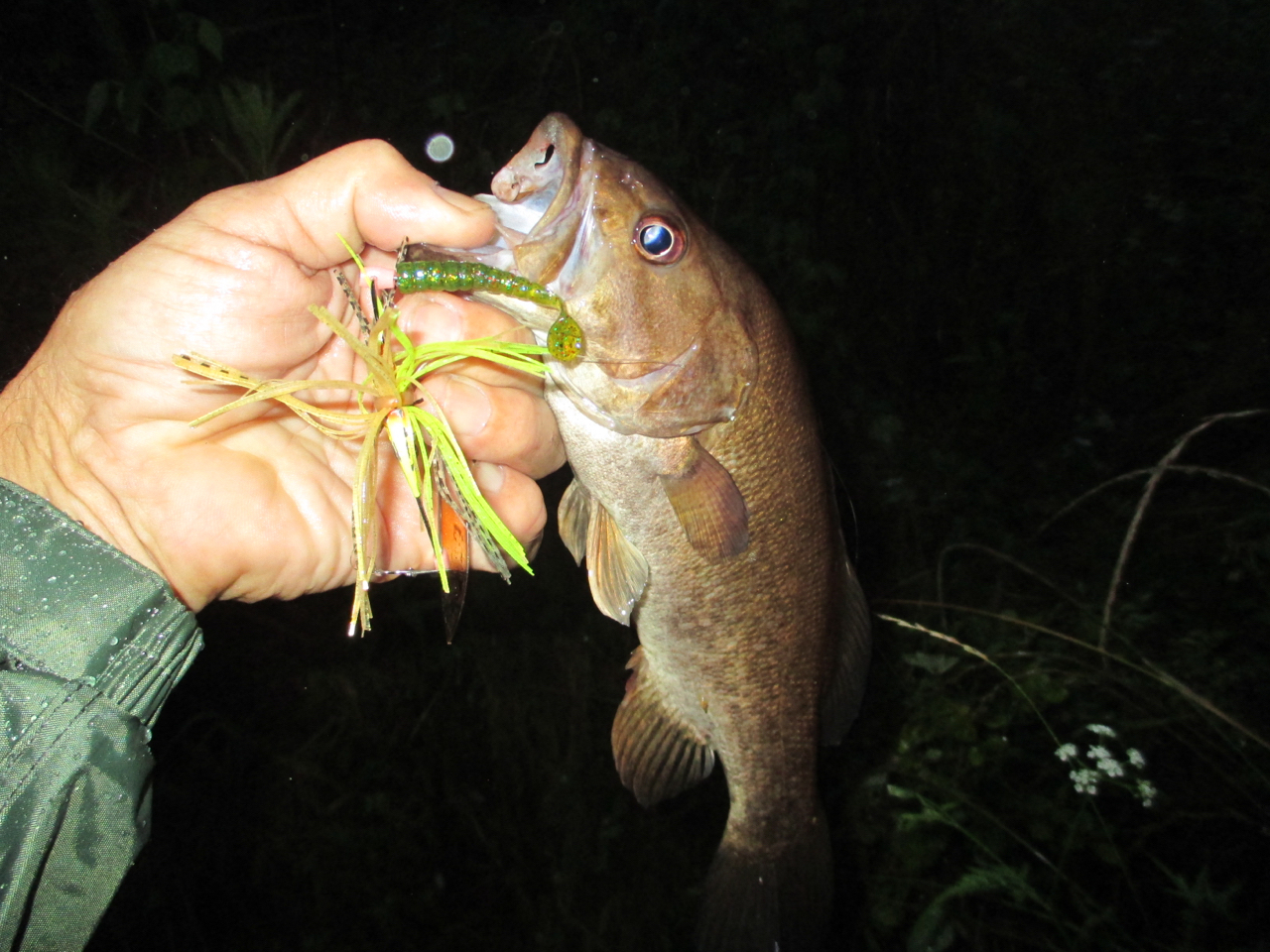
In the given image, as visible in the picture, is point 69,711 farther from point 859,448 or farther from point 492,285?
point 859,448

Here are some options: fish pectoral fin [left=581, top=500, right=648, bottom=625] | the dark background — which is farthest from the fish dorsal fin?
the dark background


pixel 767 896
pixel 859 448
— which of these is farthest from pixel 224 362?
pixel 859 448

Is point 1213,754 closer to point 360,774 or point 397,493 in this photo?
point 397,493

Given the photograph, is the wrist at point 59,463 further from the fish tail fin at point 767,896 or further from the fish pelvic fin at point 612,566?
the fish tail fin at point 767,896

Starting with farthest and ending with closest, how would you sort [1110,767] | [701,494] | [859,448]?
[859,448] < [1110,767] < [701,494]

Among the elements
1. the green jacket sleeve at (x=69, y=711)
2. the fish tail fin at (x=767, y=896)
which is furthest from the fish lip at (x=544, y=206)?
the fish tail fin at (x=767, y=896)

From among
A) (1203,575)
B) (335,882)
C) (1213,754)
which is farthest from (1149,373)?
(335,882)

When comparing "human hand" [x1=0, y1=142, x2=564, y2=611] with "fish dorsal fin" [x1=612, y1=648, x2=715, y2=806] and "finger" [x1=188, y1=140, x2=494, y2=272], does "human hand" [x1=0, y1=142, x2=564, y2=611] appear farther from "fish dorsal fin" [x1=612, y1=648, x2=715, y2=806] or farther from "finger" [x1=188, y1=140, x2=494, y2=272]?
"fish dorsal fin" [x1=612, y1=648, x2=715, y2=806]
